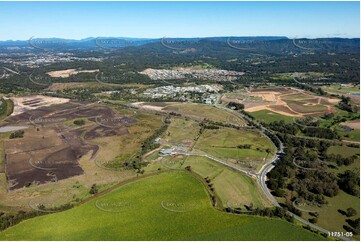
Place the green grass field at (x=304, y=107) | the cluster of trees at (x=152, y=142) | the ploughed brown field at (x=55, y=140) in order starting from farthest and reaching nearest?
the green grass field at (x=304, y=107), the cluster of trees at (x=152, y=142), the ploughed brown field at (x=55, y=140)

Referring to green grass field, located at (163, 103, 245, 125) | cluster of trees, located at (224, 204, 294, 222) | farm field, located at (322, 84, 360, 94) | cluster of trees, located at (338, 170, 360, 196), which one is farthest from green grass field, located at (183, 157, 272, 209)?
farm field, located at (322, 84, 360, 94)

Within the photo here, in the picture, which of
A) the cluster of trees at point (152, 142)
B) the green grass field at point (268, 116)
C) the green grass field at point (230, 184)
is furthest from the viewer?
the green grass field at point (268, 116)

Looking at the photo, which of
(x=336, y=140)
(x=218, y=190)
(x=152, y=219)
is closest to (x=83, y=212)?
(x=152, y=219)

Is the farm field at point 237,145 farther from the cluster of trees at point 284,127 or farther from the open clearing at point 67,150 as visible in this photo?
the open clearing at point 67,150

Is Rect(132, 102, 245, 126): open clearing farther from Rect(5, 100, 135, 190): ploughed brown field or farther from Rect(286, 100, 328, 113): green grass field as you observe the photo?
Rect(286, 100, 328, 113): green grass field

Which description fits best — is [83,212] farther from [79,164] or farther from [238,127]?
[238,127]

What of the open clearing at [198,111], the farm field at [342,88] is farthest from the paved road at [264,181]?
the farm field at [342,88]

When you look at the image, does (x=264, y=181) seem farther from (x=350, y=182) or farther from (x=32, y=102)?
(x=32, y=102)
